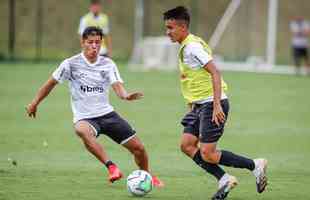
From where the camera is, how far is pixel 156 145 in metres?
13.8

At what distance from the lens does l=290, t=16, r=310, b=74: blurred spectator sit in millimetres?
32156

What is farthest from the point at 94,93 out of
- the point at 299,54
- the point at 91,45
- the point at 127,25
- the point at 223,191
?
the point at 127,25

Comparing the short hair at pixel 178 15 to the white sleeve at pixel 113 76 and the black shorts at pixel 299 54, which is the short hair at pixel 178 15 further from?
the black shorts at pixel 299 54

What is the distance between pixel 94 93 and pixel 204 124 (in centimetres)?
155

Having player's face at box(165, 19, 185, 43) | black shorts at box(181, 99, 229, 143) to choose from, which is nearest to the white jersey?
player's face at box(165, 19, 185, 43)

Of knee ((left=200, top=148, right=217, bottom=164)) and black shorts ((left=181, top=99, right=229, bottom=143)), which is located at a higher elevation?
black shorts ((left=181, top=99, right=229, bottom=143))

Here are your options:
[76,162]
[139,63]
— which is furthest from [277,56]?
[76,162]

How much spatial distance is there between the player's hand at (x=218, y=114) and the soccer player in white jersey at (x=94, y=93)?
4.27ft

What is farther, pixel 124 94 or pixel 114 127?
pixel 114 127

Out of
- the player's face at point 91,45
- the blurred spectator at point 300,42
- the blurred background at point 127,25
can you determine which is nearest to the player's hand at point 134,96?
the player's face at point 91,45

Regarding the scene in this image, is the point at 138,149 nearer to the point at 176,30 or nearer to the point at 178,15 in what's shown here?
the point at 176,30

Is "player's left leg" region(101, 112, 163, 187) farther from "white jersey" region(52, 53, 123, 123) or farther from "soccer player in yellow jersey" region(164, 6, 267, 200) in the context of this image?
"soccer player in yellow jersey" region(164, 6, 267, 200)

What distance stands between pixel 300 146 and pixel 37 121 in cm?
528

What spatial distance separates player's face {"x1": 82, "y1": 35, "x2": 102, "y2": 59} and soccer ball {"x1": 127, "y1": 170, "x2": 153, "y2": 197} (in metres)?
1.58
